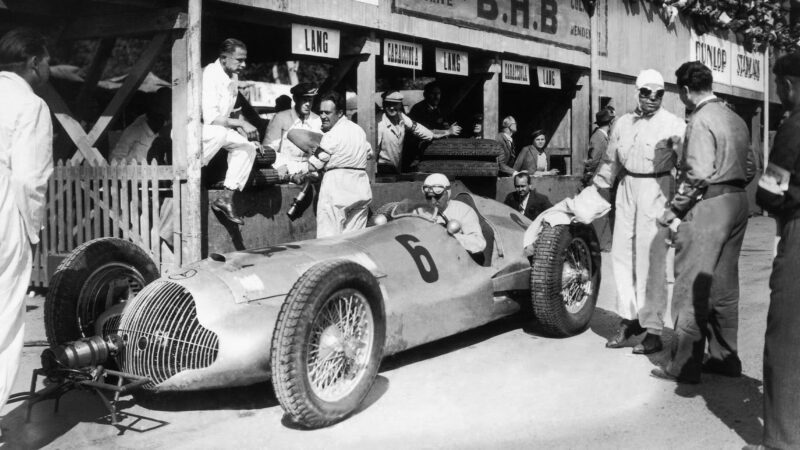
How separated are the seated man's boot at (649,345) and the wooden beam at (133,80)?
543 cm

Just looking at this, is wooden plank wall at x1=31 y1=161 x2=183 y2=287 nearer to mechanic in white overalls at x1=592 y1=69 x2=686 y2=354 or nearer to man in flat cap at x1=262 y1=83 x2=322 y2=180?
man in flat cap at x1=262 y1=83 x2=322 y2=180

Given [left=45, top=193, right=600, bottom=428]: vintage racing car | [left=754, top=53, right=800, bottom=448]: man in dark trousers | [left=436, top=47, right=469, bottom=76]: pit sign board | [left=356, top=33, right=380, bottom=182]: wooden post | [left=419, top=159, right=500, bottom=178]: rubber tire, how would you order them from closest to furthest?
1. [left=754, top=53, right=800, bottom=448]: man in dark trousers
2. [left=45, top=193, right=600, bottom=428]: vintage racing car
3. [left=356, top=33, right=380, bottom=182]: wooden post
4. [left=419, top=159, right=500, bottom=178]: rubber tire
5. [left=436, top=47, right=469, bottom=76]: pit sign board

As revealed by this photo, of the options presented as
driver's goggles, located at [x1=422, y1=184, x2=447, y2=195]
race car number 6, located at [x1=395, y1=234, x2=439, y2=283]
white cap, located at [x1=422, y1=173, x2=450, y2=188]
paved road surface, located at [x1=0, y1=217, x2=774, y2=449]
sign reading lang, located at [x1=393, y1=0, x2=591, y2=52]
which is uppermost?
sign reading lang, located at [x1=393, y1=0, x2=591, y2=52]

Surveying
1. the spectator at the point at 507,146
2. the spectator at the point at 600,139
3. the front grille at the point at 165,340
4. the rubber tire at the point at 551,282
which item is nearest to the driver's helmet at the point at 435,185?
the rubber tire at the point at 551,282

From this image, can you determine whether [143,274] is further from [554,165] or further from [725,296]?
[554,165]

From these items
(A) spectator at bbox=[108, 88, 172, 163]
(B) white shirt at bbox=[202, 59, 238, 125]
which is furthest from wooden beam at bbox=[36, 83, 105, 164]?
(B) white shirt at bbox=[202, 59, 238, 125]

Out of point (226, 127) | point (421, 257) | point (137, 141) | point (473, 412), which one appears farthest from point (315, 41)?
point (473, 412)

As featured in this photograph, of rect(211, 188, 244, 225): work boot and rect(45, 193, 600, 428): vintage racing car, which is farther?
rect(211, 188, 244, 225): work boot

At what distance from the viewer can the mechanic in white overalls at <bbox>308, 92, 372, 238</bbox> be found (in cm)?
903

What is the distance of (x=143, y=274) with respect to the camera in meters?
5.99

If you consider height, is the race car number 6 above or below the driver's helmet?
below

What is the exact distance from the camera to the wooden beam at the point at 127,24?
27.3 feet

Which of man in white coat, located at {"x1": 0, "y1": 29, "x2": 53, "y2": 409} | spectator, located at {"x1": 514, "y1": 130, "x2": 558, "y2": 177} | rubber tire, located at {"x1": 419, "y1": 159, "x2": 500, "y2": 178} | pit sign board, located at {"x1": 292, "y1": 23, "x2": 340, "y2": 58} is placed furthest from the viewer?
spectator, located at {"x1": 514, "y1": 130, "x2": 558, "y2": 177}

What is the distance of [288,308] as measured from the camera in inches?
186
